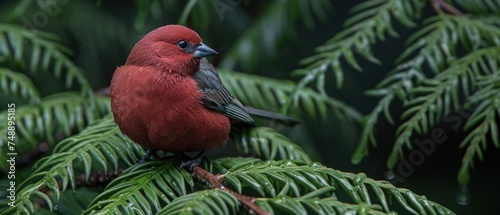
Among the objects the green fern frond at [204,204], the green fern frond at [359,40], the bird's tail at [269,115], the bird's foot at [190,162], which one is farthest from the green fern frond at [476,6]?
the green fern frond at [204,204]

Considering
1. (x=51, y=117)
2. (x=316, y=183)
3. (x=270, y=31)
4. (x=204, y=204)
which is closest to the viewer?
(x=204, y=204)

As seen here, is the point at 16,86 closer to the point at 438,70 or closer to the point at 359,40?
the point at 359,40

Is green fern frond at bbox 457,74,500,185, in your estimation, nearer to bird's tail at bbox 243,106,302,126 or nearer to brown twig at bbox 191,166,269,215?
bird's tail at bbox 243,106,302,126

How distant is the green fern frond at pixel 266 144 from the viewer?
10.3ft

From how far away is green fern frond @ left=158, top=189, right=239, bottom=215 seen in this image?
1.99 meters

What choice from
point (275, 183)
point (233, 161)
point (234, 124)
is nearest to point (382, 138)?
point (234, 124)

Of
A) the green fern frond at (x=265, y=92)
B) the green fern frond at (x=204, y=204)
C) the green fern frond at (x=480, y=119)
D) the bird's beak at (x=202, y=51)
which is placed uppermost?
the bird's beak at (x=202, y=51)

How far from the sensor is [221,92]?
328 centimetres

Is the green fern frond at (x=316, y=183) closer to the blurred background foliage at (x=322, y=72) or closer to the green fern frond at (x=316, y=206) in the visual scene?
the green fern frond at (x=316, y=206)

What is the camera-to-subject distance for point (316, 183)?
231cm

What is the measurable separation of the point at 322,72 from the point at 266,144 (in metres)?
0.55

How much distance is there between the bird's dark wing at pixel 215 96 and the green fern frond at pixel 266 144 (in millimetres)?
82

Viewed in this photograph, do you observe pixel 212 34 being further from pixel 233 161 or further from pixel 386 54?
pixel 233 161

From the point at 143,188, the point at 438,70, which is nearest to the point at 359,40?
the point at 438,70
